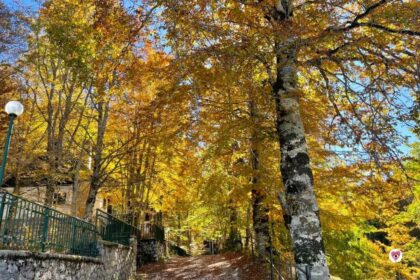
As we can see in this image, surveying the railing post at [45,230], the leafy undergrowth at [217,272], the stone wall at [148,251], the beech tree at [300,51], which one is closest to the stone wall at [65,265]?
the railing post at [45,230]

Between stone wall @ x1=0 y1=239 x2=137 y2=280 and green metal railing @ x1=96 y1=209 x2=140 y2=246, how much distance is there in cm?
56

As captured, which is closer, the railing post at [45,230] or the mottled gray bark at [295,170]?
the mottled gray bark at [295,170]

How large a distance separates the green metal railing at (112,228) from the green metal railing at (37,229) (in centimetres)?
232

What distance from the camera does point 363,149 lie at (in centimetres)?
696

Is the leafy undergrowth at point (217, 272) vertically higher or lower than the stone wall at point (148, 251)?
lower

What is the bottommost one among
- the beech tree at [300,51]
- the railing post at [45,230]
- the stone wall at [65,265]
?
the stone wall at [65,265]

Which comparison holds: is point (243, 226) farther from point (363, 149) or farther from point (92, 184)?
point (363, 149)

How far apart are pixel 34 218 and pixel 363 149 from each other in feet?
23.5

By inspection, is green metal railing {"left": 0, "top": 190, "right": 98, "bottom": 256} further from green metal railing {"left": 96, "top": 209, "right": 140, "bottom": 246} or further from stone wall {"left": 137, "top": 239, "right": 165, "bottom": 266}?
stone wall {"left": 137, "top": 239, "right": 165, "bottom": 266}

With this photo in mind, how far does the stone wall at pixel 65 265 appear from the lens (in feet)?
21.5

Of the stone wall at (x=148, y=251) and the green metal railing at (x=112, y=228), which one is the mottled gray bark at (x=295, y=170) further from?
the stone wall at (x=148, y=251)

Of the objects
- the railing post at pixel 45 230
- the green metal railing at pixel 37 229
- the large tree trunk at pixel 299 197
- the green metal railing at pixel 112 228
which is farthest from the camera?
the green metal railing at pixel 112 228

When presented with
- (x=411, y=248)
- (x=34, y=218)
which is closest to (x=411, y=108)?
(x=34, y=218)

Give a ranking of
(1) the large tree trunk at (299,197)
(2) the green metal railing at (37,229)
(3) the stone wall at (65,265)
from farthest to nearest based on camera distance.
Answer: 1. (2) the green metal railing at (37,229)
2. (3) the stone wall at (65,265)
3. (1) the large tree trunk at (299,197)
